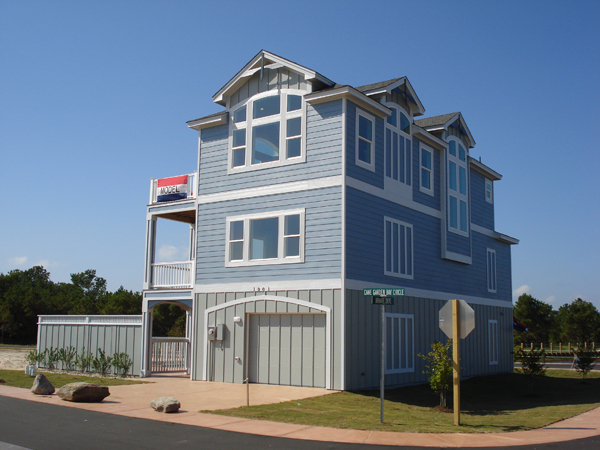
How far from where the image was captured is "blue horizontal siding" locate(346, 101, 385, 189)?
18281 millimetres

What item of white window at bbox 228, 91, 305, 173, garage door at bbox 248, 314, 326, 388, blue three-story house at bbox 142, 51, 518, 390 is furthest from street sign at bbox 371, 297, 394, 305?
white window at bbox 228, 91, 305, 173

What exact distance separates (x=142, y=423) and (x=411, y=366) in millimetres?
11649

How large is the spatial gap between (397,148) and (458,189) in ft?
18.0

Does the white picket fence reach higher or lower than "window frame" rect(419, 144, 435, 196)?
lower

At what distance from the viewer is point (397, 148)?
822 inches

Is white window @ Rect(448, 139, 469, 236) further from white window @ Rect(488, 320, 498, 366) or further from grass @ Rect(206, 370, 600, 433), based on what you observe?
grass @ Rect(206, 370, 600, 433)

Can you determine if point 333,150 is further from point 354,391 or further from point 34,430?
point 34,430

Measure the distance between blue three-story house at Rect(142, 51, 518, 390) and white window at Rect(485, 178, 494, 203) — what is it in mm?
6014

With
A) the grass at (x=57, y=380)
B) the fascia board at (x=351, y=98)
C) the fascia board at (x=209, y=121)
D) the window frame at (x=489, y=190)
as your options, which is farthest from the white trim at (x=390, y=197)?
the grass at (x=57, y=380)

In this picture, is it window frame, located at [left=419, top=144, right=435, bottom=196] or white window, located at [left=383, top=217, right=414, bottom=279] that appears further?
window frame, located at [left=419, top=144, right=435, bottom=196]

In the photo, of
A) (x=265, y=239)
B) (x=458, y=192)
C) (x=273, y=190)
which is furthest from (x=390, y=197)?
(x=458, y=192)

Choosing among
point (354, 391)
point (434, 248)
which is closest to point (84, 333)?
point (354, 391)

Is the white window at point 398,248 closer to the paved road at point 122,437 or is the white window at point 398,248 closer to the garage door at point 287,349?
the garage door at point 287,349

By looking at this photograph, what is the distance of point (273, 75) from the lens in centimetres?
2028
